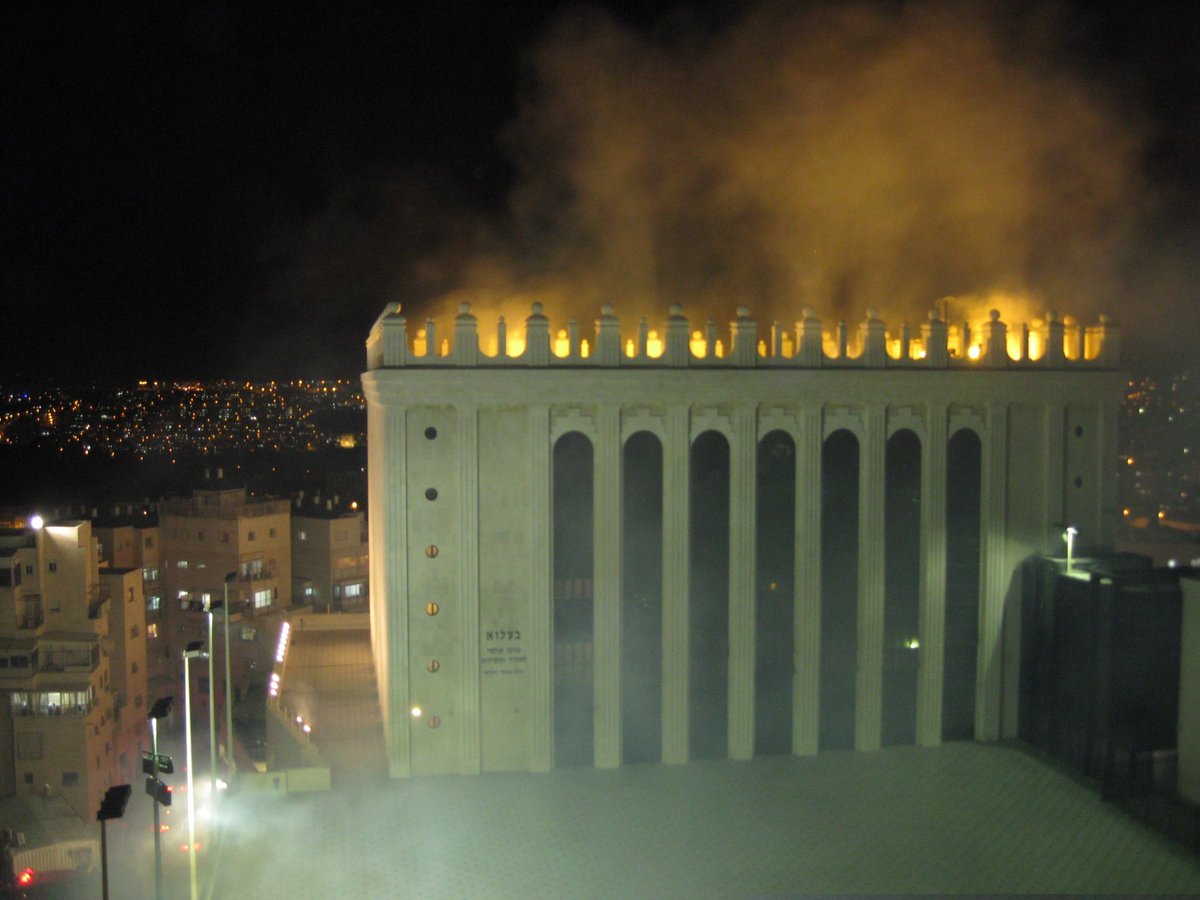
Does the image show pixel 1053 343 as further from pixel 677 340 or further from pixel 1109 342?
pixel 677 340

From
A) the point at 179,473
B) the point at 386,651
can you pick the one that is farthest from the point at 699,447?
the point at 179,473

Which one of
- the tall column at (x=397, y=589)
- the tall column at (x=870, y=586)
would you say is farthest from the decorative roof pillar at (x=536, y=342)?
the tall column at (x=870, y=586)

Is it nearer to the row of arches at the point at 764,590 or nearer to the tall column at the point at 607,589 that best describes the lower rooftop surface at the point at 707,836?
the tall column at the point at 607,589

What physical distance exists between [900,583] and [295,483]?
45.2m

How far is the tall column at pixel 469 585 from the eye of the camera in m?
16.5

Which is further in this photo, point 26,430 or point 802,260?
point 26,430

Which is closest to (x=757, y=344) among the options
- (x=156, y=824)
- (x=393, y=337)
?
(x=393, y=337)

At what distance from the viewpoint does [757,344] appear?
17344 mm

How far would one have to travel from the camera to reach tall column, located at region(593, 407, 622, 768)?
16859mm

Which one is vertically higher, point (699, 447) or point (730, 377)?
point (730, 377)

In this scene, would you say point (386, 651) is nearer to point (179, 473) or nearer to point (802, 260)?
point (802, 260)

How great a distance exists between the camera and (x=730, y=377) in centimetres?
1702

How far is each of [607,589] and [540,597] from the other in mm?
1110

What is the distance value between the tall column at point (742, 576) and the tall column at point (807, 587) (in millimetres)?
800
